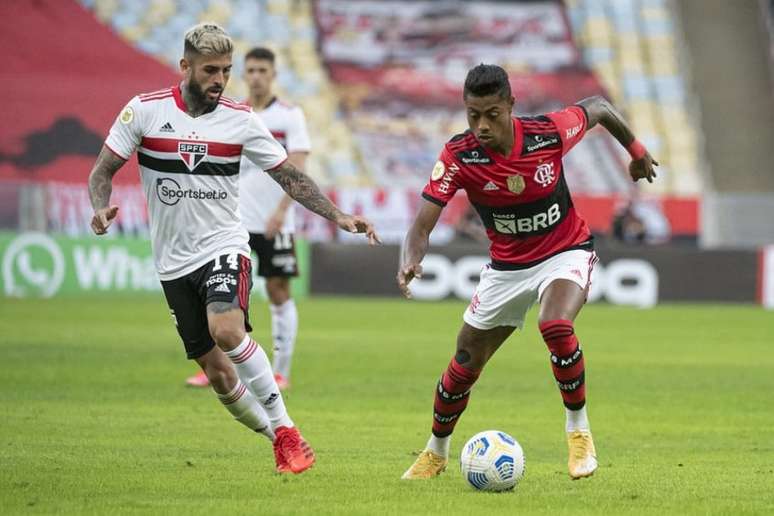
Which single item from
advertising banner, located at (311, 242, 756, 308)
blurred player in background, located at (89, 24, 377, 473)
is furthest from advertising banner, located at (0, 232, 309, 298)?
blurred player in background, located at (89, 24, 377, 473)

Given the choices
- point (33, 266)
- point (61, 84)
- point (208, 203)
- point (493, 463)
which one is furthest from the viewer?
point (61, 84)

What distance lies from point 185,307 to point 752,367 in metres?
9.42

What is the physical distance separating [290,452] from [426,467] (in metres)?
0.75

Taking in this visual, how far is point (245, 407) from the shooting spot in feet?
26.9

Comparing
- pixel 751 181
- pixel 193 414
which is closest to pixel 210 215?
pixel 193 414

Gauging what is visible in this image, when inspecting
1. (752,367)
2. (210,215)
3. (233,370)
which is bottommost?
(752,367)

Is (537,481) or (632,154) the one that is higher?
(632,154)

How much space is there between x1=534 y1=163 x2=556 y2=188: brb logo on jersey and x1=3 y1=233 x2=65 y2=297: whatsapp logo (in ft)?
61.3

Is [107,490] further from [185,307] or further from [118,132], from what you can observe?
[118,132]

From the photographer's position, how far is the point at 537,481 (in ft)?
26.0

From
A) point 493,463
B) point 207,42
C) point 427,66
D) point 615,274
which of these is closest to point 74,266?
point 615,274

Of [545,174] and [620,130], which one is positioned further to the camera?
[620,130]

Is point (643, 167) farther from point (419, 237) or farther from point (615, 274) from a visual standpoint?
point (615, 274)

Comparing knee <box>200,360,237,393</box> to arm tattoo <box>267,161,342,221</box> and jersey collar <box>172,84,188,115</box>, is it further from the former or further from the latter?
jersey collar <box>172,84,188,115</box>
